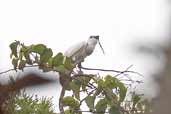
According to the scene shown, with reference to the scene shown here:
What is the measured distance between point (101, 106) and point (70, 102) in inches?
6.5

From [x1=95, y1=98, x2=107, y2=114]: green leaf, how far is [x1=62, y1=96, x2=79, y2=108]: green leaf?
0.10 m

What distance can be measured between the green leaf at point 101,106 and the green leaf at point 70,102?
0.10 metres

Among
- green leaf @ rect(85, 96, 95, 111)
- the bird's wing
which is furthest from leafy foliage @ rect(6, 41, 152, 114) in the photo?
the bird's wing

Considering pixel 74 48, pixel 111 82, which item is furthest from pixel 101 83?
pixel 74 48

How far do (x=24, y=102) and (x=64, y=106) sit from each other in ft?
0.59

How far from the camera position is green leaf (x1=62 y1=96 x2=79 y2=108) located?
6.04ft

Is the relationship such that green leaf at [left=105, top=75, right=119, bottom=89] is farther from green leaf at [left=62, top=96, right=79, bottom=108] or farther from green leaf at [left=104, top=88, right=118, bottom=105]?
green leaf at [left=62, top=96, right=79, bottom=108]

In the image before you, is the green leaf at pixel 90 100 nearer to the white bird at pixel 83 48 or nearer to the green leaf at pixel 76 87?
the green leaf at pixel 76 87

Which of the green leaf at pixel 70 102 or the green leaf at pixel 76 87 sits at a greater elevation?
the green leaf at pixel 76 87

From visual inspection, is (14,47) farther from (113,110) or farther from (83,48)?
(83,48)

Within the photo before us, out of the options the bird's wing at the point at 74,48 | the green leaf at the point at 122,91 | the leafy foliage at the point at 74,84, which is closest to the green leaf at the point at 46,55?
the leafy foliage at the point at 74,84

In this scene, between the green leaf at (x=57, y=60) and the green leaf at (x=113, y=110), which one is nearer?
the green leaf at (x=113, y=110)

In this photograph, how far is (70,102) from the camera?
1866 millimetres

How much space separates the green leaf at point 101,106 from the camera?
5.61 feet
